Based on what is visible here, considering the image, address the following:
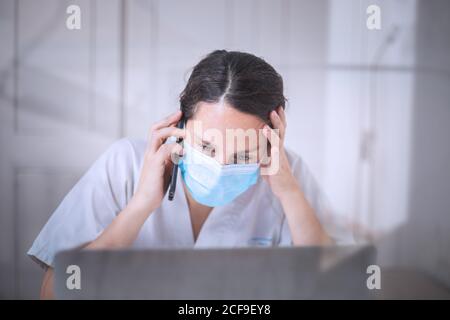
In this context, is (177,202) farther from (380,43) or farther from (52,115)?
(380,43)

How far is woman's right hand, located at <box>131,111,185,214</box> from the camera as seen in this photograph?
1146 mm

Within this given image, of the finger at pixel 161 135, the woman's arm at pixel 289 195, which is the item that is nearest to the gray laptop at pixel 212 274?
the woman's arm at pixel 289 195

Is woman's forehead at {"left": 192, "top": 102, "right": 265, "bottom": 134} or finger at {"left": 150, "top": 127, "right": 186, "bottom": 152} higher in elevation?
woman's forehead at {"left": 192, "top": 102, "right": 265, "bottom": 134}

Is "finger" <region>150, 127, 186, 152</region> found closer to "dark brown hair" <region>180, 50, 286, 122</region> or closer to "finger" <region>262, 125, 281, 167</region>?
"dark brown hair" <region>180, 50, 286, 122</region>

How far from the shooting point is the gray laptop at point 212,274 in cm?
110

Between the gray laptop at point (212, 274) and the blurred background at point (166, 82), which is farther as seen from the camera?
the blurred background at point (166, 82)

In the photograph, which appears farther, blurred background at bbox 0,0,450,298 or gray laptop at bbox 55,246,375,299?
blurred background at bbox 0,0,450,298

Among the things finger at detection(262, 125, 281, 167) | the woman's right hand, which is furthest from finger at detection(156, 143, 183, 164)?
finger at detection(262, 125, 281, 167)

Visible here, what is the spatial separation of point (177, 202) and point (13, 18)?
0.63 metres

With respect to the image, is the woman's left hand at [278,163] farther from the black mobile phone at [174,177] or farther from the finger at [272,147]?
the black mobile phone at [174,177]

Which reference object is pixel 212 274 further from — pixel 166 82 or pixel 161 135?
pixel 166 82

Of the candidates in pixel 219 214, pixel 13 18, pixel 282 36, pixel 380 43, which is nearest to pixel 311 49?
pixel 282 36

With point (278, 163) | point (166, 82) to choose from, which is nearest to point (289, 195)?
point (278, 163)

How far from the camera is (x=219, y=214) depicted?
1192 millimetres
